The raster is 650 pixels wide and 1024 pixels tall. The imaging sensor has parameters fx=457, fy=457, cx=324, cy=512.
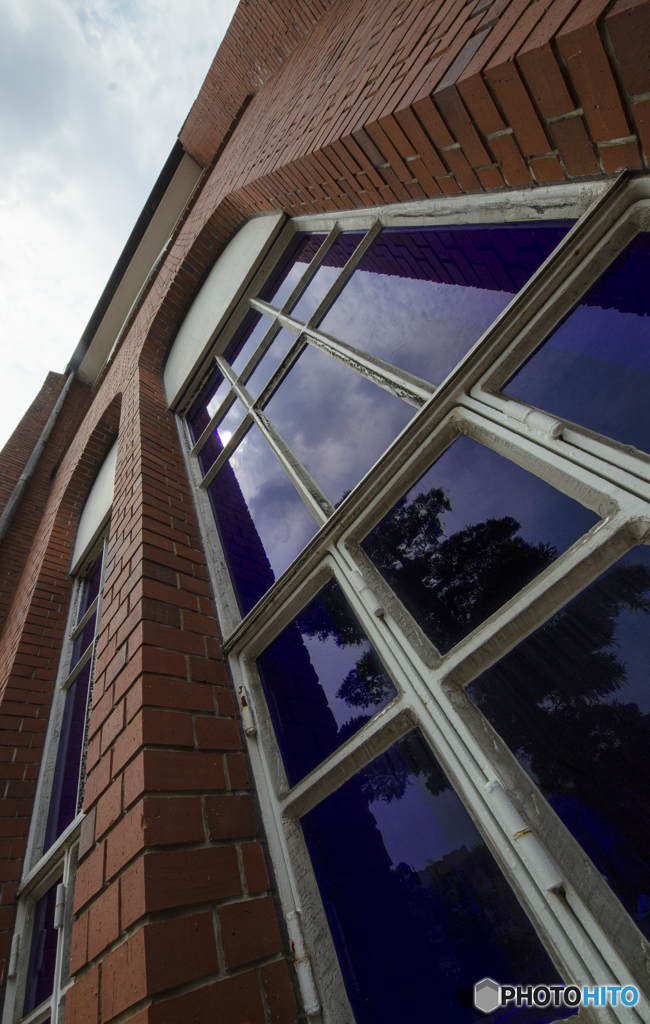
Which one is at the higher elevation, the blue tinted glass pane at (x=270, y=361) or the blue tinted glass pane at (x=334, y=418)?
the blue tinted glass pane at (x=270, y=361)

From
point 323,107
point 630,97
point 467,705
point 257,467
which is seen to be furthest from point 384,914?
point 323,107

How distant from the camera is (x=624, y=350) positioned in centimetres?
101

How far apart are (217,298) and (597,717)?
10.8 ft

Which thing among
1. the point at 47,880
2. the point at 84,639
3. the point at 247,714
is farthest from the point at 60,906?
the point at 84,639

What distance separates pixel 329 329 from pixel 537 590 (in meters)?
1.54

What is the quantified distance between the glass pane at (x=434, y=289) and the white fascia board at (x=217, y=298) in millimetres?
1155

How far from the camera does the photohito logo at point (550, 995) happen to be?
66cm

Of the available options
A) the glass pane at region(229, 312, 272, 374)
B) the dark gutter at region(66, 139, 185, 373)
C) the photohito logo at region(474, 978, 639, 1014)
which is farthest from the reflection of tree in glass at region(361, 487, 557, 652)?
the dark gutter at region(66, 139, 185, 373)

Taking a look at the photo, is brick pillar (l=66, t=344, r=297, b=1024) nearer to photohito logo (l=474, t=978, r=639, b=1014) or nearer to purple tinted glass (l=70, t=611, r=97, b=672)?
photohito logo (l=474, t=978, r=639, b=1014)

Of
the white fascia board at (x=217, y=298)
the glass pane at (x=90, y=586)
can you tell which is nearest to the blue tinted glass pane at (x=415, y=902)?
the white fascia board at (x=217, y=298)

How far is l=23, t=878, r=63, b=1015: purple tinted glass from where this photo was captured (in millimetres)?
1867

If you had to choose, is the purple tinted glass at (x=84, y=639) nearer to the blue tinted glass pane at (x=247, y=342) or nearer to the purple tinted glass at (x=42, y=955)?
the purple tinted glass at (x=42, y=955)

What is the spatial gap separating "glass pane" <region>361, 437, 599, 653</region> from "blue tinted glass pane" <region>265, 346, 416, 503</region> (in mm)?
295

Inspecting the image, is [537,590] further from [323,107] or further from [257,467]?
[323,107]
